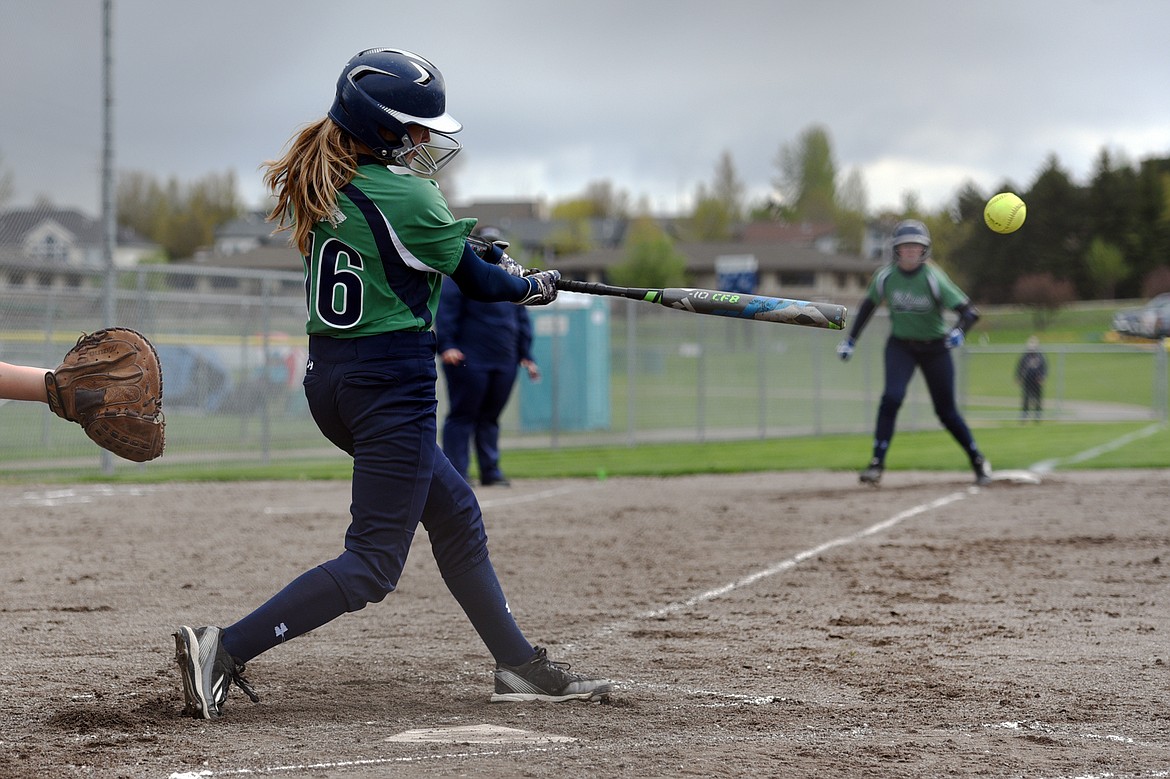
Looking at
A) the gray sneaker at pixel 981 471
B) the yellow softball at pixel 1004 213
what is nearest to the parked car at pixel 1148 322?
the gray sneaker at pixel 981 471

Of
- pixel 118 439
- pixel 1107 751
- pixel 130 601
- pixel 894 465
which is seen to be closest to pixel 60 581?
pixel 130 601

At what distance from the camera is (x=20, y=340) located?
45.6 ft

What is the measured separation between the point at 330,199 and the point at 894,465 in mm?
11350

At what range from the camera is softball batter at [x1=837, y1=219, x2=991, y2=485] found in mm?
10945

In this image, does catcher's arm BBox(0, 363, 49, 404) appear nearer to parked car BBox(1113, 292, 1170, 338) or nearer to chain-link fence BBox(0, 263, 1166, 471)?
chain-link fence BBox(0, 263, 1166, 471)

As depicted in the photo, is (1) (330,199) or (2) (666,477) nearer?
(1) (330,199)

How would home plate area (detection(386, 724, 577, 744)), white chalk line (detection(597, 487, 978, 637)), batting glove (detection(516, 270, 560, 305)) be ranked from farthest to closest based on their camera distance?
white chalk line (detection(597, 487, 978, 637)), batting glove (detection(516, 270, 560, 305)), home plate area (detection(386, 724, 577, 744))

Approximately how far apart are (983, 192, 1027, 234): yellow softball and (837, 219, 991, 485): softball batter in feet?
11.5

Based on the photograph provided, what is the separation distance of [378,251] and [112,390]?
3.27ft

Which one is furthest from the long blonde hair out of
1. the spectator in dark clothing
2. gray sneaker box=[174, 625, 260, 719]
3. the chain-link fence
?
the spectator in dark clothing

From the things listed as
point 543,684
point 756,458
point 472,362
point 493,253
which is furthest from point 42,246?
point 543,684

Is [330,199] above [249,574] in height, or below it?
above

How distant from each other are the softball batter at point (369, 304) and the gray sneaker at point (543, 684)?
609 millimetres

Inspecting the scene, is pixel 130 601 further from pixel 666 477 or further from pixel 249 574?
pixel 666 477
